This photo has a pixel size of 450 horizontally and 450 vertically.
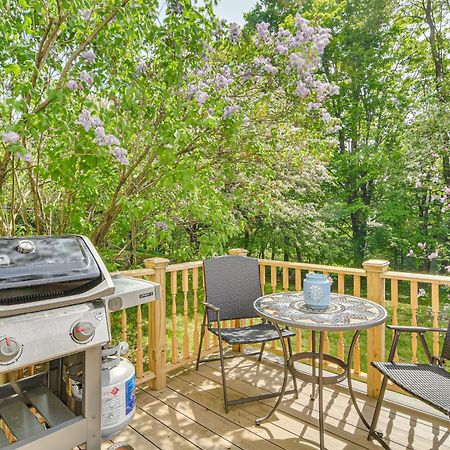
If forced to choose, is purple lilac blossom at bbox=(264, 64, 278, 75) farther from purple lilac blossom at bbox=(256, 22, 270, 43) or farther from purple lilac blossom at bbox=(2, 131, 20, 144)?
purple lilac blossom at bbox=(2, 131, 20, 144)

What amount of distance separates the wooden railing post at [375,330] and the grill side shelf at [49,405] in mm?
2117

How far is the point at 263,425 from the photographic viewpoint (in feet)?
7.88

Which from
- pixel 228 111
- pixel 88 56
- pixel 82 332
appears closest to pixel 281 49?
pixel 228 111

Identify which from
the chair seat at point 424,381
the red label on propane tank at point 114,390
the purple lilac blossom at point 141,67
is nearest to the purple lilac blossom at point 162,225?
the purple lilac blossom at point 141,67

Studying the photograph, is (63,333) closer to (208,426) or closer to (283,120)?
A: (208,426)

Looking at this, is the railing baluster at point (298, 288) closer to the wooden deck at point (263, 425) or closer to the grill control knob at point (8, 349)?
the wooden deck at point (263, 425)

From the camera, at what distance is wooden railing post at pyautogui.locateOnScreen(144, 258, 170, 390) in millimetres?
2855

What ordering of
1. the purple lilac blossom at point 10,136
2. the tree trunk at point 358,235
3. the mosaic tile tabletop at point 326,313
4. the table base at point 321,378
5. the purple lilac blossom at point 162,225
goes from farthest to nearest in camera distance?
1. the tree trunk at point 358,235
2. the purple lilac blossom at point 162,225
3. the table base at point 321,378
4. the mosaic tile tabletop at point 326,313
5. the purple lilac blossom at point 10,136

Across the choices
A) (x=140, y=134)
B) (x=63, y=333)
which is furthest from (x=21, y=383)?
(x=140, y=134)

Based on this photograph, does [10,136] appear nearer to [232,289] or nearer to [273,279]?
[232,289]

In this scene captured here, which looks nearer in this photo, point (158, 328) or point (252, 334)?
point (252, 334)

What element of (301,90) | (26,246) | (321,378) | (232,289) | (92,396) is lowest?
(321,378)

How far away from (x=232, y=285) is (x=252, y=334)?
0.50 meters

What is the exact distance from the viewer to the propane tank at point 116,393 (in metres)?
1.76
